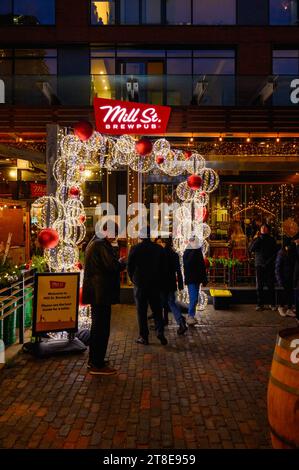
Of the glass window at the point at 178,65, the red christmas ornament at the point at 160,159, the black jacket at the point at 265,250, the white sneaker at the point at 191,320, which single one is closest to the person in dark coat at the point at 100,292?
the white sneaker at the point at 191,320

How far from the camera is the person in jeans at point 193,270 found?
32.2 feet

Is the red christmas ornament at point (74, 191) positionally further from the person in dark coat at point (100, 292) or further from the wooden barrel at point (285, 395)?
the wooden barrel at point (285, 395)

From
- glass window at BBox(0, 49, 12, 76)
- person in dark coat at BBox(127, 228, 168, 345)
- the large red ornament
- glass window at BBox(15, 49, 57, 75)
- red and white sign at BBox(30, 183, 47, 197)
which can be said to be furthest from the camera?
glass window at BBox(0, 49, 12, 76)

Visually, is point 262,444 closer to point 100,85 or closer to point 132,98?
point 132,98

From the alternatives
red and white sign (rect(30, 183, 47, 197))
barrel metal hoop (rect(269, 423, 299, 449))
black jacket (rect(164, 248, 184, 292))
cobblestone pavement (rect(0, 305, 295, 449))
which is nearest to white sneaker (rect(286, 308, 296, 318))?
cobblestone pavement (rect(0, 305, 295, 449))

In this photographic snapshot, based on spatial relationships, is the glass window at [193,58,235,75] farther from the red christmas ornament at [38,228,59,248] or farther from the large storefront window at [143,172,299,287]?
the red christmas ornament at [38,228,59,248]

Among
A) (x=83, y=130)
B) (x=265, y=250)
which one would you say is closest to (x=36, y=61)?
(x=83, y=130)

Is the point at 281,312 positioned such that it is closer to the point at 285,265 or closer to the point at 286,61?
the point at 285,265

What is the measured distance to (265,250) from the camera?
456 inches

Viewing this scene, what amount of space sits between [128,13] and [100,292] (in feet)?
53.0

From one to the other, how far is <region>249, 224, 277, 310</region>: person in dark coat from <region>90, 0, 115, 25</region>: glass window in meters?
12.5

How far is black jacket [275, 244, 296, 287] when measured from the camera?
35.0 feet

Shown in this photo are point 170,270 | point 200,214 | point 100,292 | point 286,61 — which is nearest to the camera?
point 100,292
